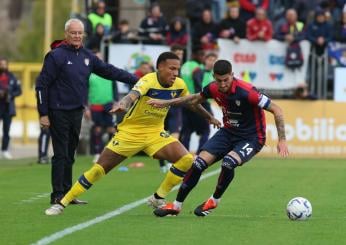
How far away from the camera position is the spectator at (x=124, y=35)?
2494 centimetres

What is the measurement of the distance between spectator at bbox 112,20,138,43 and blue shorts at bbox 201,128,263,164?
43.2ft

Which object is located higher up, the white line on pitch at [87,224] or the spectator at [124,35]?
the spectator at [124,35]

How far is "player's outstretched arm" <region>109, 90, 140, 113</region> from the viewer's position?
11.4 m

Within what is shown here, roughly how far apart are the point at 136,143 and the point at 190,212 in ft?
3.42

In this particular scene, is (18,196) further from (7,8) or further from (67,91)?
(7,8)

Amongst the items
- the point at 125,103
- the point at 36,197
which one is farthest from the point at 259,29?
the point at 125,103

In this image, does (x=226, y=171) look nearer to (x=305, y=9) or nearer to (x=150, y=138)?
(x=150, y=138)

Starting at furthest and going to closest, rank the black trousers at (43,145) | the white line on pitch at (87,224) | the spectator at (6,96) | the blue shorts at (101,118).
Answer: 1. the spectator at (6,96)
2. the blue shorts at (101,118)
3. the black trousers at (43,145)
4. the white line on pitch at (87,224)

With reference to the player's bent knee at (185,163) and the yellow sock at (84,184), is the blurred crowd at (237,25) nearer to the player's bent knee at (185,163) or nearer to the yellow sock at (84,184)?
the player's bent knee at (185,163)

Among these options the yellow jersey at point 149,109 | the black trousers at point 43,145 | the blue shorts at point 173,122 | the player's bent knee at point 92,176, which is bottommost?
the black trousers at point 43,145

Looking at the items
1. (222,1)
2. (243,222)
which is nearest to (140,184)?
(243,222)

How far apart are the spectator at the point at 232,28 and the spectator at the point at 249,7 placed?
295mm

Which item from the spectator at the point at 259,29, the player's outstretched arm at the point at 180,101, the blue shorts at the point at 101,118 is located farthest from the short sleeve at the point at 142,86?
the spectator at the point at 259,29

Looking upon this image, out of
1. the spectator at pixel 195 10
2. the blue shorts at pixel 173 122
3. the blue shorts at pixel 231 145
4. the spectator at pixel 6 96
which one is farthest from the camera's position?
the spectator at pixel 195 10
